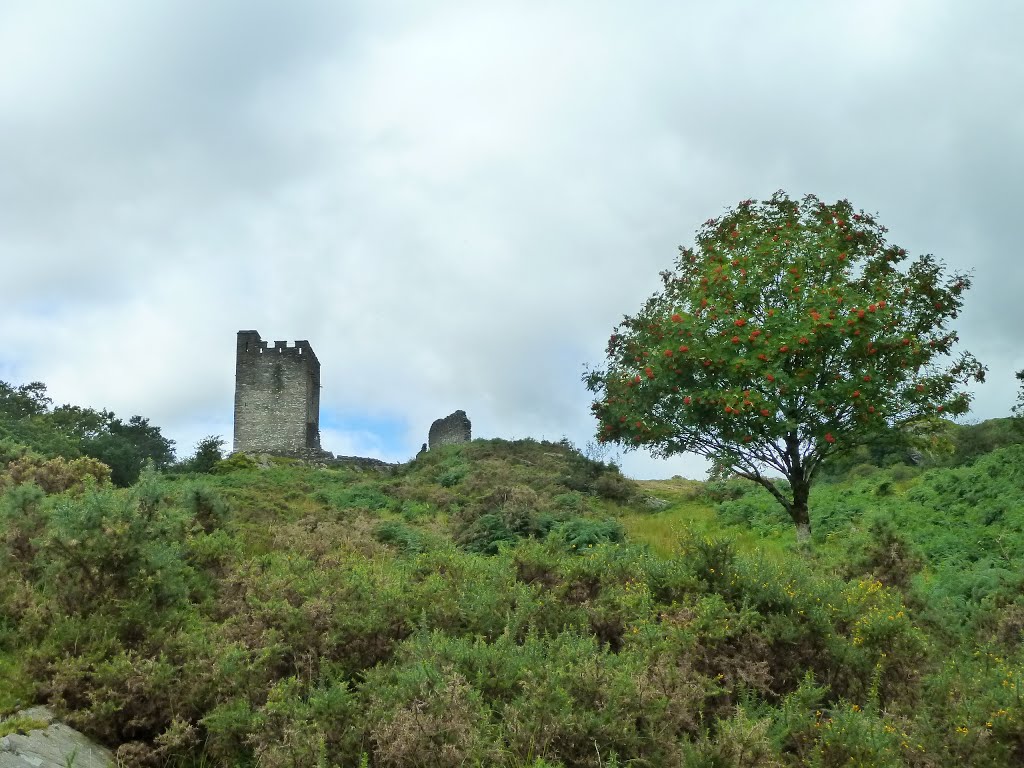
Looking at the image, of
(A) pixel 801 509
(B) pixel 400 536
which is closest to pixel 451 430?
(B) pixel 400 536

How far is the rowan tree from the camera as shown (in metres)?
10.2

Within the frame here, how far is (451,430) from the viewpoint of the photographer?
118 ft

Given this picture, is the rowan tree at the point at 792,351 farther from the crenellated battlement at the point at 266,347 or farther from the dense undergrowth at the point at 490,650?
the crenellated battlement at the point at 266,347

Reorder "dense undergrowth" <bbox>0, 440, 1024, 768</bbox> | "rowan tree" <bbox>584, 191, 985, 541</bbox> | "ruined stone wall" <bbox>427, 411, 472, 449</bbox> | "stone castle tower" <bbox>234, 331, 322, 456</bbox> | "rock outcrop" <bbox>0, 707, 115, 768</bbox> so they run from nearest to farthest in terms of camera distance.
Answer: "rock outcrop" <bbox>0, 707, 115, 768</bbox>, "dense undergrowth" <bbox>0, 440, 1024, 768</bbox>, "rowan tree" <bbox>584, 191, 985, 541</bbox>, "ruined stone wall" <bbox>427, 411, 472, 449</bbox>, "stone castle tower" <bbox>234, 331, 322, 456</bbox>

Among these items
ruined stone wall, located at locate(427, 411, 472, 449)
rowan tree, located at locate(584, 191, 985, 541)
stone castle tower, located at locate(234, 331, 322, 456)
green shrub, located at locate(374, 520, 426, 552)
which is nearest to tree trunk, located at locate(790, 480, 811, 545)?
rowan tree, located at locate(584, 191, 985, 541)

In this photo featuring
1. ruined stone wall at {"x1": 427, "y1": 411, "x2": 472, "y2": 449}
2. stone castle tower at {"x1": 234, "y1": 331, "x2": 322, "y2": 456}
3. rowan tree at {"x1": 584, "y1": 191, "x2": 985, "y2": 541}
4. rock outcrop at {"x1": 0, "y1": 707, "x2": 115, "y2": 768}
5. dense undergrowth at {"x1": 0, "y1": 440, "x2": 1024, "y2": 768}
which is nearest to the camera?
rock outcrop at {"x1": 0, "y1": 707, "x2": 115, "y2": 768}

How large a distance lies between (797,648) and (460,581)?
3.04 meters

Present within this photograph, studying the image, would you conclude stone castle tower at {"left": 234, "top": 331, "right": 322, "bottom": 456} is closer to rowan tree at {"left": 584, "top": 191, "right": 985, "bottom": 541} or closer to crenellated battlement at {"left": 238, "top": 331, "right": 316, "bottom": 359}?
crenellated battlement at {"left": 238, "top": 331, "right": 316, "bottom": 359}

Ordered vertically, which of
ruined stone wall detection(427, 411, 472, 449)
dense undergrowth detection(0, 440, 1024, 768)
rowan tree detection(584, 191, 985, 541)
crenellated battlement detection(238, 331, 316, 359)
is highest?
crenellated battlement detection(238, 331, 316, 359)

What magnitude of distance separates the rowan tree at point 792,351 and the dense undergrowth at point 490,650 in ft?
5.40

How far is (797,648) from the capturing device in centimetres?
637

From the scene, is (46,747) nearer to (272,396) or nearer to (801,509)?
(801,509)

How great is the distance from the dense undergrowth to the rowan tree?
1646 mm

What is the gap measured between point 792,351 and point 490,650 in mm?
6339
